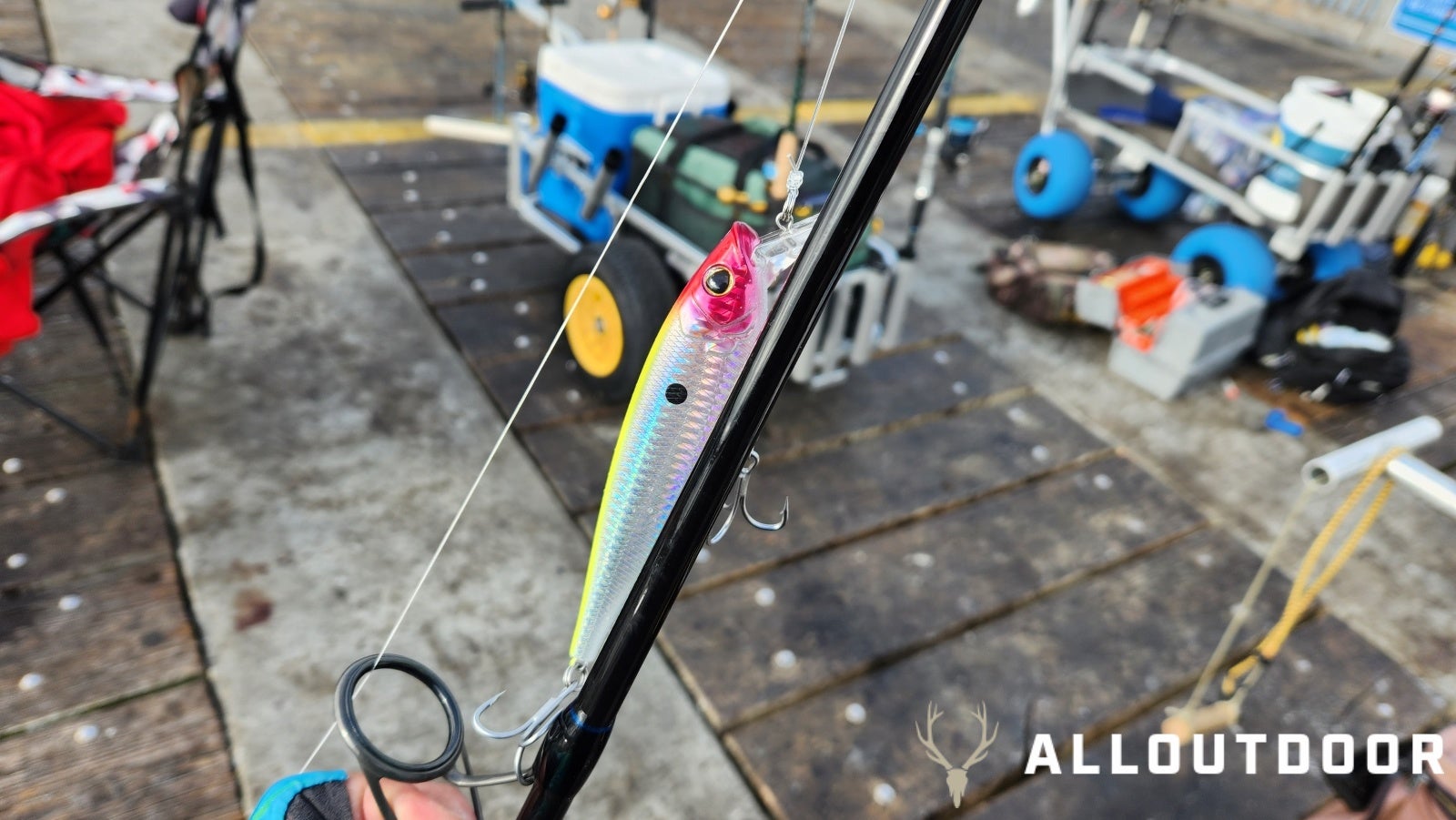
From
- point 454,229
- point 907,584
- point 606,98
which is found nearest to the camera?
point 907,584

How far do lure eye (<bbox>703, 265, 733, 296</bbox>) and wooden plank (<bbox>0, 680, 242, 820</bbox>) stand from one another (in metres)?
1.45

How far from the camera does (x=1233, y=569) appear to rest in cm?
256

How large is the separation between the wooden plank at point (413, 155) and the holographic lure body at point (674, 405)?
3239 millimetres

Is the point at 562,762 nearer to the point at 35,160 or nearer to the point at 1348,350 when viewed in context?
the point at 35,160

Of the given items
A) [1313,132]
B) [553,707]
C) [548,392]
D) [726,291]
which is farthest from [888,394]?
[726,291]

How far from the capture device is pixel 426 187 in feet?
12.2

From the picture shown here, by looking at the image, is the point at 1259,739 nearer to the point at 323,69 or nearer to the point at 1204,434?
the point at 1204,434

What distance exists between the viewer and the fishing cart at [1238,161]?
3371 mm

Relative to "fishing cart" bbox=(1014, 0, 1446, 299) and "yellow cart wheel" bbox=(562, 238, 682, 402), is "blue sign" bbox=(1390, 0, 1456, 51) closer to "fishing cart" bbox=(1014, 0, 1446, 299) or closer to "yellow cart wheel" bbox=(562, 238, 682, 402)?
"fishing cart" bbox=(1014, 0, 1446, 299)

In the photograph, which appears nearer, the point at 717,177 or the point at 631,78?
the point at 717,177

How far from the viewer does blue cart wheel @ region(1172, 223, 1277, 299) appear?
3.46 m

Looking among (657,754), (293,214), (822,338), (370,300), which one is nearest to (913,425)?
(822,338)

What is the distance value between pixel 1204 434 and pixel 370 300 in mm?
2757

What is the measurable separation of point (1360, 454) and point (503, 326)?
7.68ft
